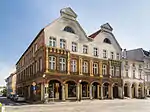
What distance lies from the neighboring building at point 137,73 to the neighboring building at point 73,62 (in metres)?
Answer: 3.40

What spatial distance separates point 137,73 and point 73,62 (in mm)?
21158

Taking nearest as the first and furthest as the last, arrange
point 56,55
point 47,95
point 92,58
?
point 47,95 < point 56,55 < point 92,58

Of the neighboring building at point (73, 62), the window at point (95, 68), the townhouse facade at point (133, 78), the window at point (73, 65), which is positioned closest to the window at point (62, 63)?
the neighboring building at point (73, 62)

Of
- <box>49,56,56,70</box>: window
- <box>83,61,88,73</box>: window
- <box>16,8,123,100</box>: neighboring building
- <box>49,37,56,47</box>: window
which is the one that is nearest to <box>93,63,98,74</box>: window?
<box>16,8,123,100</box>: neighboring building

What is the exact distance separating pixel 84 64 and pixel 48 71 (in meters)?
8.50

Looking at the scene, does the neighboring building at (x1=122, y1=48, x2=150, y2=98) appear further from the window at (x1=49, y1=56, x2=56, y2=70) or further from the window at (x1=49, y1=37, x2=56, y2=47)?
the window at (x1=49, y1=37, x2=56, y2=47)

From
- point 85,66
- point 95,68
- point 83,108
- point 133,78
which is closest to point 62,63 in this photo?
point 85,66

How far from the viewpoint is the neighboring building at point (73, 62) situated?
33.9 meters

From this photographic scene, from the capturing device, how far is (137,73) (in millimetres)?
51094

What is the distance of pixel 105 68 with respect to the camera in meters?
43.0

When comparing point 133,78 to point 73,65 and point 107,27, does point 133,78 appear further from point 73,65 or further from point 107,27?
point 73,65

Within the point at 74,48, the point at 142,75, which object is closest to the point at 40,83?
the point at 74,48

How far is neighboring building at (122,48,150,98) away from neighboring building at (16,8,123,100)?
3401mm

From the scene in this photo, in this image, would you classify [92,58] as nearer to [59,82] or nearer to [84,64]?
[84,64]
